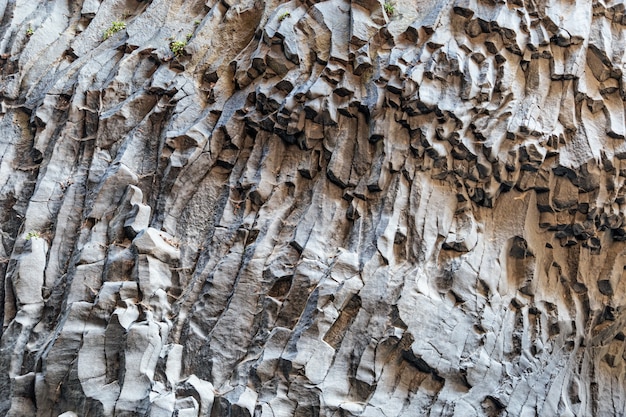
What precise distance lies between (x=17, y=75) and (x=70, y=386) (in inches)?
255

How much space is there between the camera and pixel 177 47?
13.5 metres

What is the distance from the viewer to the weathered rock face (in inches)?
412

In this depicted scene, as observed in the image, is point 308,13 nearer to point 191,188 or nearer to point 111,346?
point 191,188

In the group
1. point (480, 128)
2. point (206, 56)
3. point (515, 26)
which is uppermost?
point (515, 26)

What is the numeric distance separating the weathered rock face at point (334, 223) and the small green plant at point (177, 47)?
156 mm

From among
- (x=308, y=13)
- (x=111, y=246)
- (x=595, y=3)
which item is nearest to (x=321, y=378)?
(x=111, y=246)

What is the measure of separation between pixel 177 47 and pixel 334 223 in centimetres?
443

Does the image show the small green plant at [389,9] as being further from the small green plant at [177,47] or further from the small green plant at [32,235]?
the small green plant at [32,235]

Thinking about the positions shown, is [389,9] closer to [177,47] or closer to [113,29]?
[177,47]

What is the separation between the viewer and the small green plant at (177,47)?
1342 centimetres

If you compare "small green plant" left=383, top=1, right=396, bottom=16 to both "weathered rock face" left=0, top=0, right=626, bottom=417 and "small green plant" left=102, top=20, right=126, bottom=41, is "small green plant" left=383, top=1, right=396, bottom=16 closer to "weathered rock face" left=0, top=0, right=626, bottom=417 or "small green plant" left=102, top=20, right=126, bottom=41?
"weathered rock face" left=0, top=0, right=626, bottom=417

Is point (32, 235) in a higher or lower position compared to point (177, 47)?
lower

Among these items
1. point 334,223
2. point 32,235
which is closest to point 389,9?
point 334,223

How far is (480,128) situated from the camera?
11688 millimetres
